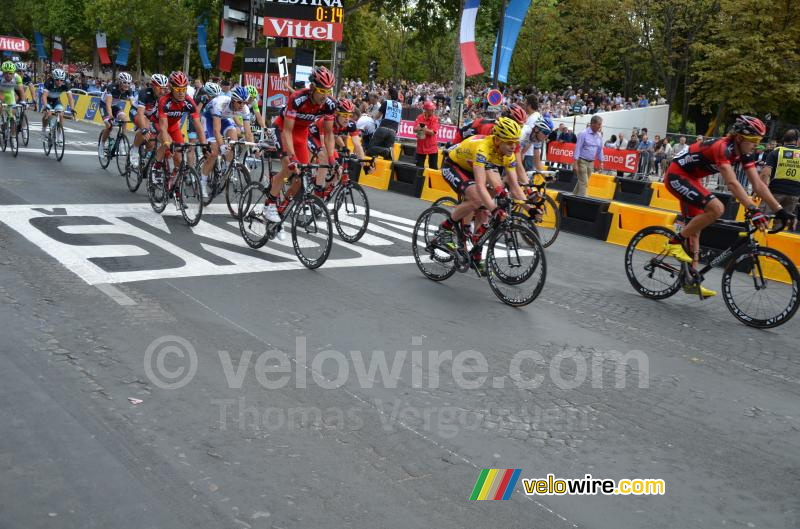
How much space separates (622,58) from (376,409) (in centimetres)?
4573

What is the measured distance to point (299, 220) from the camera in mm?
9930

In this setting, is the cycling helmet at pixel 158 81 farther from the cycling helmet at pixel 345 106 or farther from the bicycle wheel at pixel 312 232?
the bicycle wheel at pixel 312 232

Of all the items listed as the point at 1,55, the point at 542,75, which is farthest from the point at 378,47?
the point at 1,55

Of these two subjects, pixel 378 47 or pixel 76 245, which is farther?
pixel 378 47

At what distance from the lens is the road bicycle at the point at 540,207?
425 inches

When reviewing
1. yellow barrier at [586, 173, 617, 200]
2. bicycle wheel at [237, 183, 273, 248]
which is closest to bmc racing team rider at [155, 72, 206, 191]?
bicycle wheel at [237, 183, 273, 248]

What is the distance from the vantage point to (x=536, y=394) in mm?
6121

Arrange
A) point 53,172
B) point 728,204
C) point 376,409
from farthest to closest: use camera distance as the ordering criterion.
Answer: point 728,204, point 53,172, point 376,409

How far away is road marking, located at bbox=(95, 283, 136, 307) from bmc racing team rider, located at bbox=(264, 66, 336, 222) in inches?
105

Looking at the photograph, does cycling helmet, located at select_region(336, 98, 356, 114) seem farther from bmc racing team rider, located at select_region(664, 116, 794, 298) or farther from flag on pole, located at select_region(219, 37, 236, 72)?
flag on pole, located at select_region(219, 37, 236, 72)

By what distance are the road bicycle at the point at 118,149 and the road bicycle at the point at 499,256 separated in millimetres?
7640

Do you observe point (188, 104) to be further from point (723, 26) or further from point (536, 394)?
point (723, 26)

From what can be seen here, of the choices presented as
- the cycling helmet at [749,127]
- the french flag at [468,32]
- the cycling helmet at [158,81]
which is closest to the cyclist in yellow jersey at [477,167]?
the cycling helmet at [749,127]

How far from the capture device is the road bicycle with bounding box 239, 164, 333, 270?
31.7 ft
